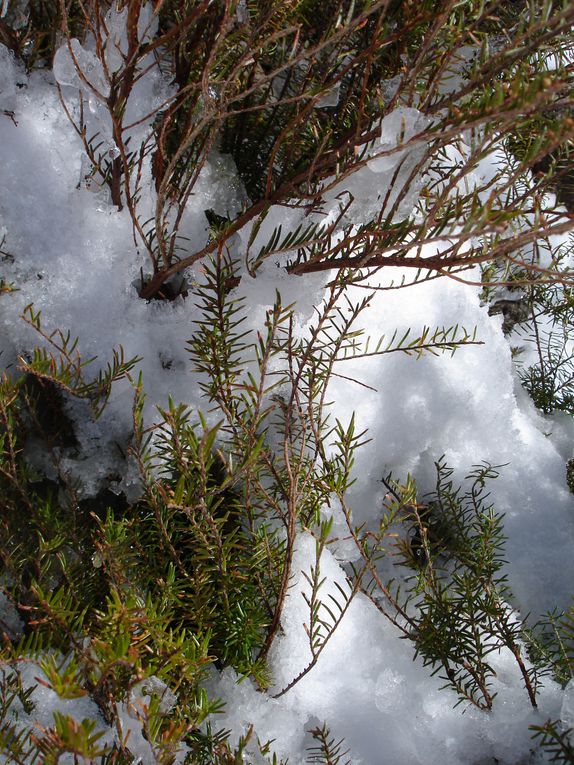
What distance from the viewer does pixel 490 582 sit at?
0.96m

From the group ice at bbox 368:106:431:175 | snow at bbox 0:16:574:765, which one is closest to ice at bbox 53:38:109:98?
snow at bbox 0:16:574:765

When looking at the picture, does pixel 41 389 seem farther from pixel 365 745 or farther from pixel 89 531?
pixel 365 745

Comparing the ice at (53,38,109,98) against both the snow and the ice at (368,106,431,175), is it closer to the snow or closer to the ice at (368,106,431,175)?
the snow

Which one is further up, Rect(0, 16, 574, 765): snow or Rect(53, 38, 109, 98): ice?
Rect(53, 38, 109, 98): ice

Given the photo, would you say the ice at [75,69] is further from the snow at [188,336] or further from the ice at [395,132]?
the ice at [395,132]

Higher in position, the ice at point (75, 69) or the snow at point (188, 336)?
the ice at point (75, 69)

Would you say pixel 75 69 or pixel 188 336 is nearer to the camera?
pixel 75 69

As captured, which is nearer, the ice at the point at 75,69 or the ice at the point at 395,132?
the ice at the point at 395,132

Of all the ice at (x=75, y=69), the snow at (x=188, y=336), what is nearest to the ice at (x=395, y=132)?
the snow at (x=188, y=336)

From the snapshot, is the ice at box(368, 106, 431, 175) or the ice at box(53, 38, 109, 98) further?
the ice at box(53, 38, 109, 98)

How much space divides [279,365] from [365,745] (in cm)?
64

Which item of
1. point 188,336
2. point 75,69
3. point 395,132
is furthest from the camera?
point 188,336

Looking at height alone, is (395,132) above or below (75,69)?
below

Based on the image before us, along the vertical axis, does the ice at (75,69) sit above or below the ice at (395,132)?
above
